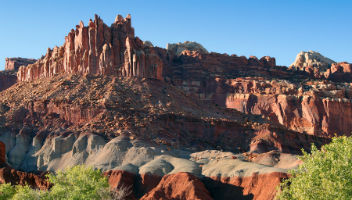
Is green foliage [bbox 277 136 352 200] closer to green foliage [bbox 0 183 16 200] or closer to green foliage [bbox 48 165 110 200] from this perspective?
green foliage [bbox 48 165 110 200]

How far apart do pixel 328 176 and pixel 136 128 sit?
47.0 metres

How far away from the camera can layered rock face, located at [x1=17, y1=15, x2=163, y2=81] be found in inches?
3802

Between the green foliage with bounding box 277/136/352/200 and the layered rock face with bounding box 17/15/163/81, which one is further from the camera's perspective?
the layered rock face with bounding box 17/15/163/81

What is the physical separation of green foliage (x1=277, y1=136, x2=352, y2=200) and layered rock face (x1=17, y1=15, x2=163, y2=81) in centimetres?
6052

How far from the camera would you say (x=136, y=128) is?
265 feet

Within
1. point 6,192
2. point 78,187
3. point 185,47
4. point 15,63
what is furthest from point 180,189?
point 15,63

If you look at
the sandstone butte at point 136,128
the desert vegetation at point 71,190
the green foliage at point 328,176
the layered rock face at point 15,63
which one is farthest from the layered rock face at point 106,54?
the layered rock face at point 15,63

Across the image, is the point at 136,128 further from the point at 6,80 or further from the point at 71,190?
the point at 6,80

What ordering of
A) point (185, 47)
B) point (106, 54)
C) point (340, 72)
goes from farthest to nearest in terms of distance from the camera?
point (185, 47), point (340, 72), point (106, 54)

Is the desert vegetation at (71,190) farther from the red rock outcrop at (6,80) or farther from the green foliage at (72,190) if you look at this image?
the red rock outcrop at (6,80)

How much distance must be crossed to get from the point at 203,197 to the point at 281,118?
223ft

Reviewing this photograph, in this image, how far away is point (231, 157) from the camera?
240 ft

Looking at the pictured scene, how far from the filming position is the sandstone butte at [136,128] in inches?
2608

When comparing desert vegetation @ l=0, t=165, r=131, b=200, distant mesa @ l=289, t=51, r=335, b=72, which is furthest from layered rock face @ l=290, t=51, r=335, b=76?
desert vegetation @ l=0, t=165, r=131, b=200
